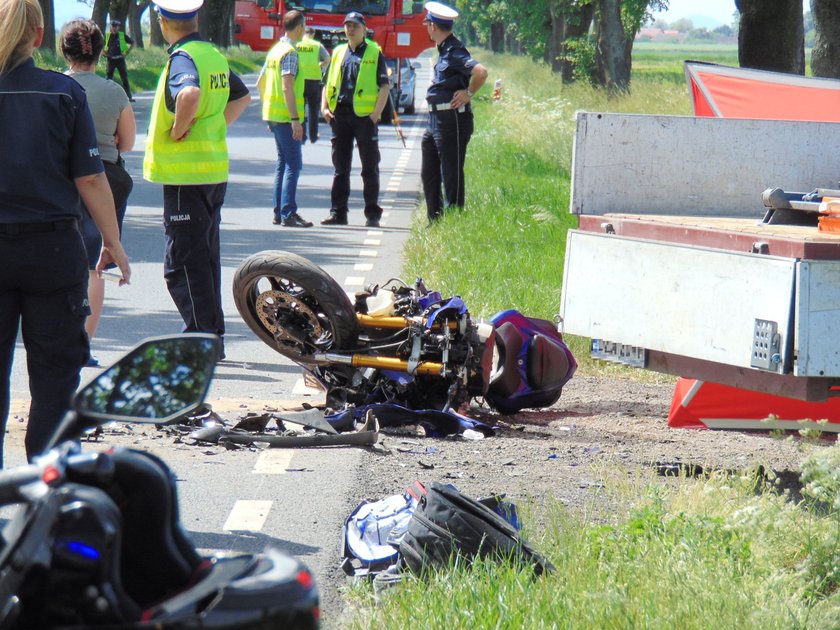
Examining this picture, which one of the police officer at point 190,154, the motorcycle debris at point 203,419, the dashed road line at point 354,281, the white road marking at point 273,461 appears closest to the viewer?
the white road marking at point 273,461

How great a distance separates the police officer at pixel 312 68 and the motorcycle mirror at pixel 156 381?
471 inches

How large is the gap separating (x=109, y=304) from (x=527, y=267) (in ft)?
10.8

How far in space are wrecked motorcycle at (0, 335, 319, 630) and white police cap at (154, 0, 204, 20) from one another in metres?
5.56

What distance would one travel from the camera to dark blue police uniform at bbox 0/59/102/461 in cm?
460

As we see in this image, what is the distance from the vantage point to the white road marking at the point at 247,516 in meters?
4.80

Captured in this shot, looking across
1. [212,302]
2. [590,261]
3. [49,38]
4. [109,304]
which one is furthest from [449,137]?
[49,38]

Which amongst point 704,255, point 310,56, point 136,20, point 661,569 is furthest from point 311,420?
point 136,20

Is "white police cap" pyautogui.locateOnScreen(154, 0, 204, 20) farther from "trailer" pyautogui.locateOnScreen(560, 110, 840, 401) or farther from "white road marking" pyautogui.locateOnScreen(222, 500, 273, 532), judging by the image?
"white road marking" pyautogui.locateOnScreen(222, 500, 273, 532)

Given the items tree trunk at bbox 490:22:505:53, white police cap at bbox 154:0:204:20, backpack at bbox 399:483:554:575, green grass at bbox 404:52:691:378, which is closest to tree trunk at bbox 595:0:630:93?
green grass at bbox 404:52:691:378

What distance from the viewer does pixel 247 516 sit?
4945 millimetres

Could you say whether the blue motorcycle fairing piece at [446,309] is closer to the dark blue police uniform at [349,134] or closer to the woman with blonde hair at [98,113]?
the woman with blonde hair at [98,113]

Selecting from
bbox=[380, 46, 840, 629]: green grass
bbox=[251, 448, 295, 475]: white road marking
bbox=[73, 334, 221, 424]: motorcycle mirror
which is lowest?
bbox=[251, 448, 295, 475]: white road marking

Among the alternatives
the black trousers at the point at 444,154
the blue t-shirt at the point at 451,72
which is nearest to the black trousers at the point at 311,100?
the black trousers at the point at 444,154

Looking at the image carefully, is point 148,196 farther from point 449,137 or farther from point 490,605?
point 490,605
